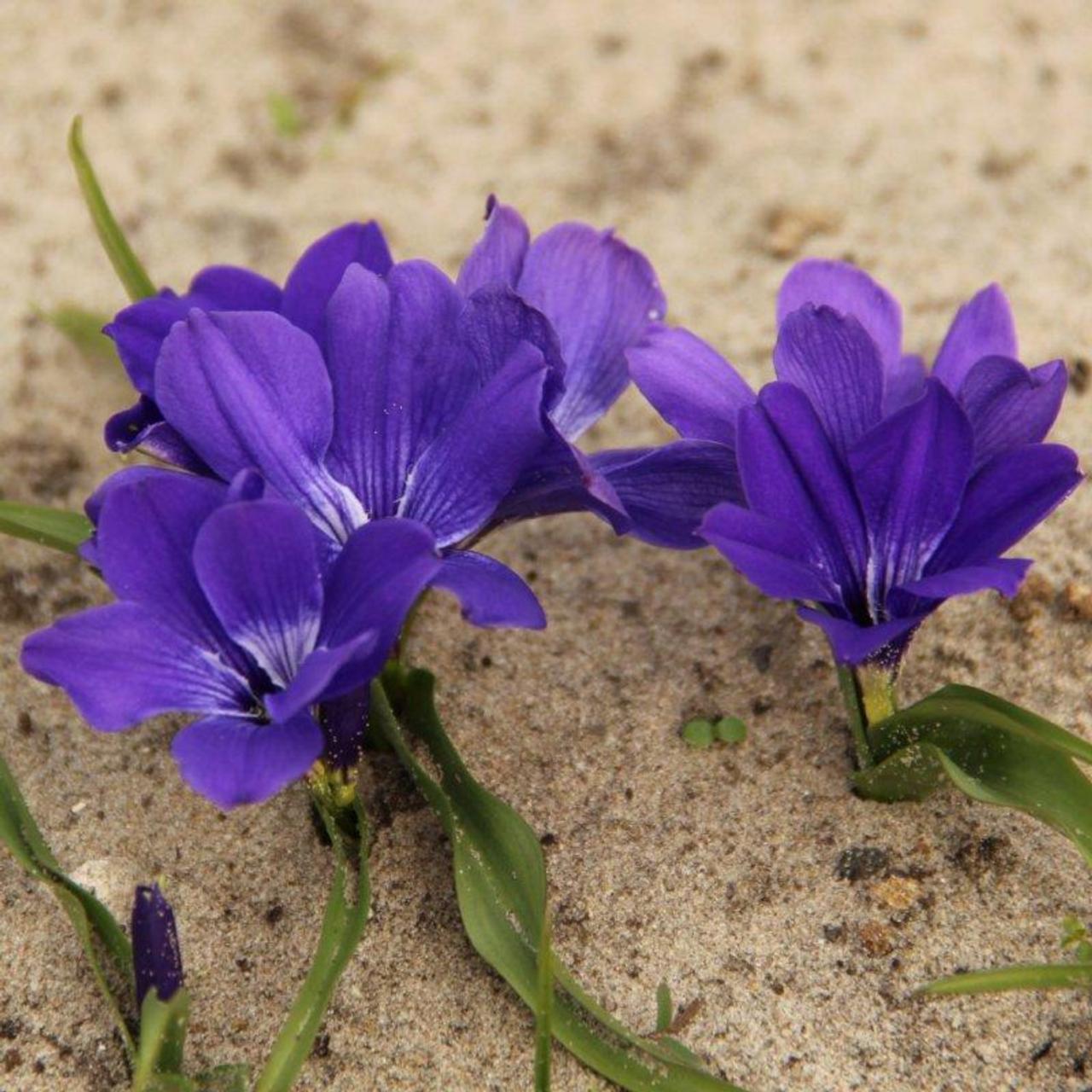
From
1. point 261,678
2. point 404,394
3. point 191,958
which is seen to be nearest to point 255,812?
point 191,958

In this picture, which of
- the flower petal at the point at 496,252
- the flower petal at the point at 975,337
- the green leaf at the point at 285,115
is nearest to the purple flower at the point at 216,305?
the flower petal at the point at 496,252

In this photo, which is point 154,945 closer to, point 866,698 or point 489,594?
point 489,594

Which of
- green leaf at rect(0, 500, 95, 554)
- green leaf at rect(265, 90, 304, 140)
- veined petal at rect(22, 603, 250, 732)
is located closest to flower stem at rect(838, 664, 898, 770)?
veined petal at rect(22, 603, 250, 732)

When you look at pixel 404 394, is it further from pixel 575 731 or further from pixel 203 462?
pixel 575 731

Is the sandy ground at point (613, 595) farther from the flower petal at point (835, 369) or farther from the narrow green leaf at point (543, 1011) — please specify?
the flower petal at point (835, 369)

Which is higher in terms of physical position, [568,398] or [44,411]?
[568,398]

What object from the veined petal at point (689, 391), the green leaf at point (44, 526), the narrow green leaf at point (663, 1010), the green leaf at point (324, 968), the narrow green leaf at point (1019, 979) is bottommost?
the narrow green leaf at point (663, 1010)

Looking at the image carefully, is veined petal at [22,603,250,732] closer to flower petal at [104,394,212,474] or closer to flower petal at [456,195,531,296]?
flower petal at [104,394,212,474]

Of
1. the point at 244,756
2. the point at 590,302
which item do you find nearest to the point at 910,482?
the point at 590,302
